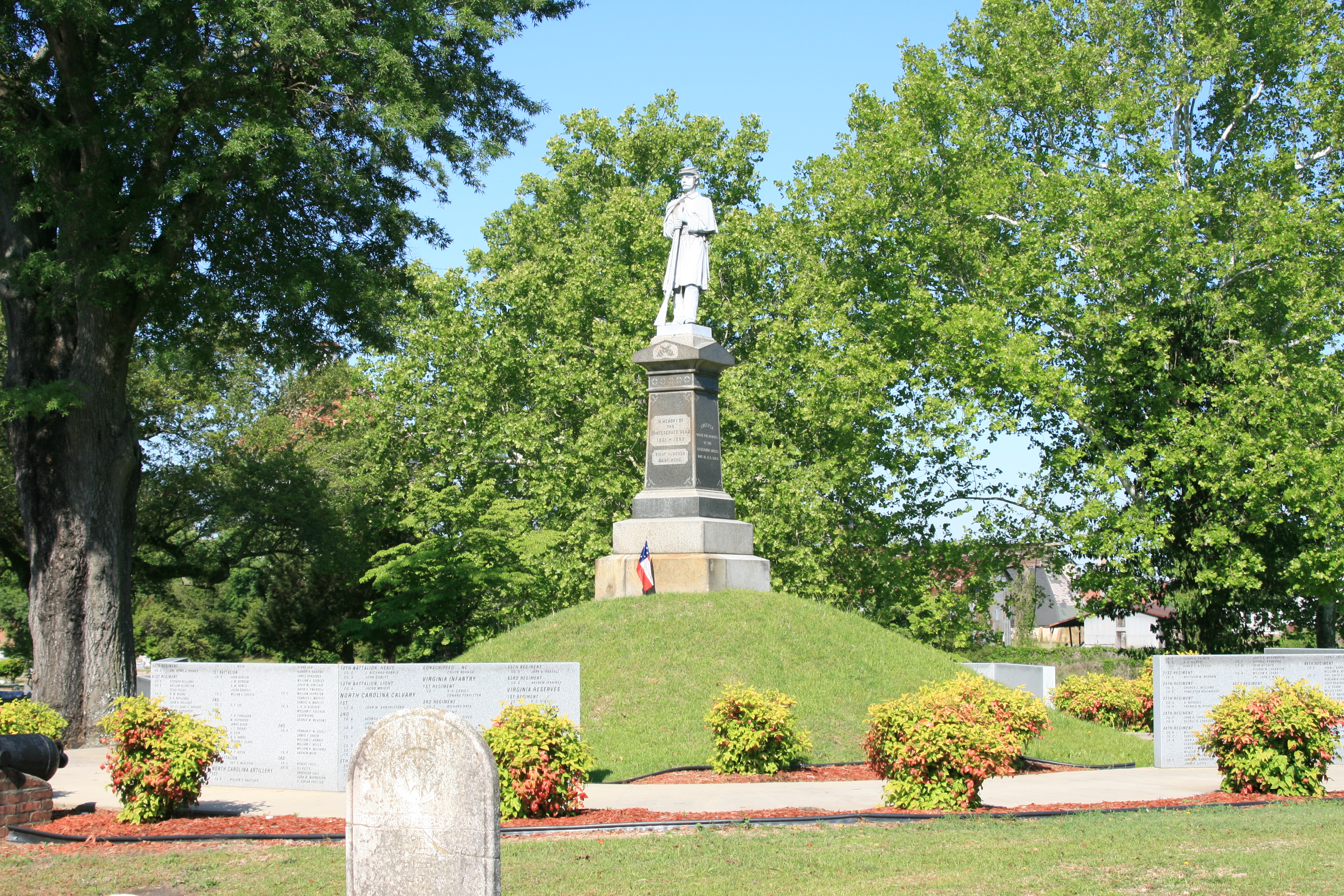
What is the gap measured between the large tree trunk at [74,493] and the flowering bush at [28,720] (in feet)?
16.9

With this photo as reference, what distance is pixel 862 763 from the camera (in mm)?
13734

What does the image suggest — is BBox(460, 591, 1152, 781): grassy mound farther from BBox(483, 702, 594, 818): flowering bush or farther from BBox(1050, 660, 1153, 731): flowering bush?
BBox(483, 702, 594, 818): flowering bush

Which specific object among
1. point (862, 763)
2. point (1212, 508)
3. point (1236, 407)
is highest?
point (1236, 407)

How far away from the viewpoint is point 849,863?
813 centimetres

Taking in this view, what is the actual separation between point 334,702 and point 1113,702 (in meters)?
12.0

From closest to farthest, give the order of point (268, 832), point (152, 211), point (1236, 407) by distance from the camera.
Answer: point (268, 832)
point (152, 211)
point (1236, 407)

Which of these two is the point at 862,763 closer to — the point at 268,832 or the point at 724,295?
the point at 268,832

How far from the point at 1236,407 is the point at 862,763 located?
16.0m

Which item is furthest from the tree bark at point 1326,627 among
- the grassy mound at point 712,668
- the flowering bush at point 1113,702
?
the grassy mound at point 712,668

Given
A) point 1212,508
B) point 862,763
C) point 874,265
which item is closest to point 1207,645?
point 1212,508

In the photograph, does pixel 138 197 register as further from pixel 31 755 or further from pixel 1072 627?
pixel 1072 627

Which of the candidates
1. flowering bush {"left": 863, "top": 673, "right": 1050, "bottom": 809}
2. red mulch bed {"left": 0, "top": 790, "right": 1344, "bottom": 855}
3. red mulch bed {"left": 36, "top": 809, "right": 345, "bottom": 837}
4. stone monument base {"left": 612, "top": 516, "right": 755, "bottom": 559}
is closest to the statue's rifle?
stone monument base {"left": 612, "top": 516, "right": 755, "bottom": 559}

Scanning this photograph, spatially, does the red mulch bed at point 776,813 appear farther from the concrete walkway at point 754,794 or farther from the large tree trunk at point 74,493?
the large tree trunk at point 74,493

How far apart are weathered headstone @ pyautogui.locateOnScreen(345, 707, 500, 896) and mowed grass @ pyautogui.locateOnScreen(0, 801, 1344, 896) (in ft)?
7.15
